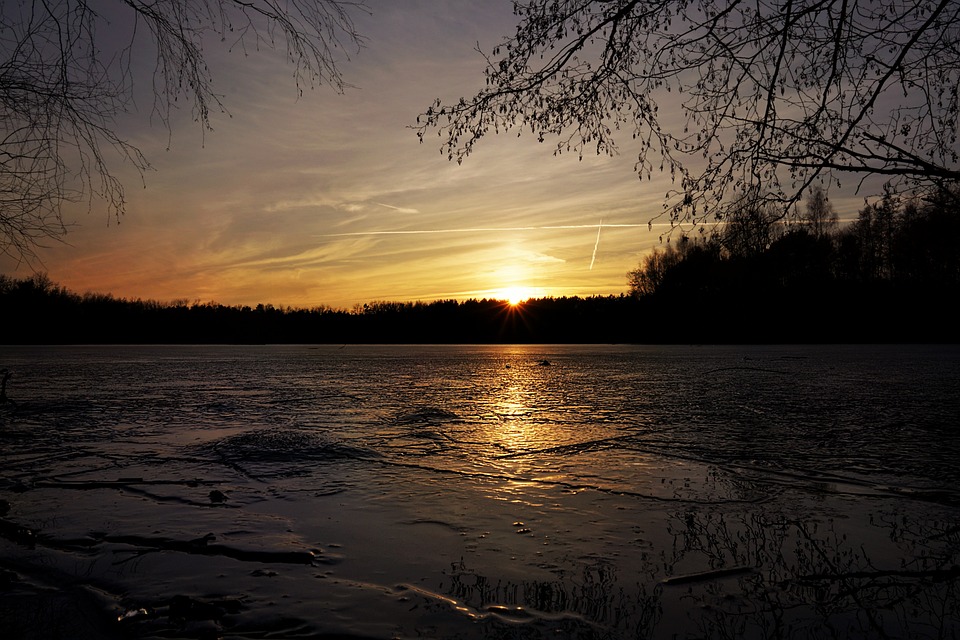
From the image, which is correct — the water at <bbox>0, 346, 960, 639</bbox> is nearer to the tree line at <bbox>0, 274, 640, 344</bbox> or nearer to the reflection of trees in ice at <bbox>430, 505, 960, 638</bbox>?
the reflection of trees in ice at <bbox>430, 505, 960, 638</bbox>

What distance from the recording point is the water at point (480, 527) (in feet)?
7.17

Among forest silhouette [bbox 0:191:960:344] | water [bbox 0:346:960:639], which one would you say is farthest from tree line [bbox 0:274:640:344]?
water [bbox 0:346:960:639]

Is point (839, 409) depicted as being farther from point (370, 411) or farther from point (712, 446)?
point (370, 411)

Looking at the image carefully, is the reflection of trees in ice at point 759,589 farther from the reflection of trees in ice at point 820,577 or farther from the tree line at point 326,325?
the tree line at point 326,325

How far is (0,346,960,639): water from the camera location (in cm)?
219

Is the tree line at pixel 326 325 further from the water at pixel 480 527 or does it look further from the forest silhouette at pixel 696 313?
the water at pixel 480 527

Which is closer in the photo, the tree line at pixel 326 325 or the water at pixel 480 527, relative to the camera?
the water at pixel 480 527

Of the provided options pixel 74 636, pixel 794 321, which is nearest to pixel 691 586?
pixel 74 636

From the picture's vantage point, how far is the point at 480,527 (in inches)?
127

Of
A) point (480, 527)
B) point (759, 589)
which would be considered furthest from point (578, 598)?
point (480, 527)

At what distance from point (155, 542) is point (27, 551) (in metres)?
0.53

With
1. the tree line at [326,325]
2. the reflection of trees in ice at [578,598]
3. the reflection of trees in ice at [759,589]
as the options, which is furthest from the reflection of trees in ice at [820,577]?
the tree line at [326,325]

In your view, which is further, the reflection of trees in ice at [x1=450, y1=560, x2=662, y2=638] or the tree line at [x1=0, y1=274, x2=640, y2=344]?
the tree line at [x1=0, y1=274, x2=640, y2=344]

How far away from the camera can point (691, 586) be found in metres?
2.45
